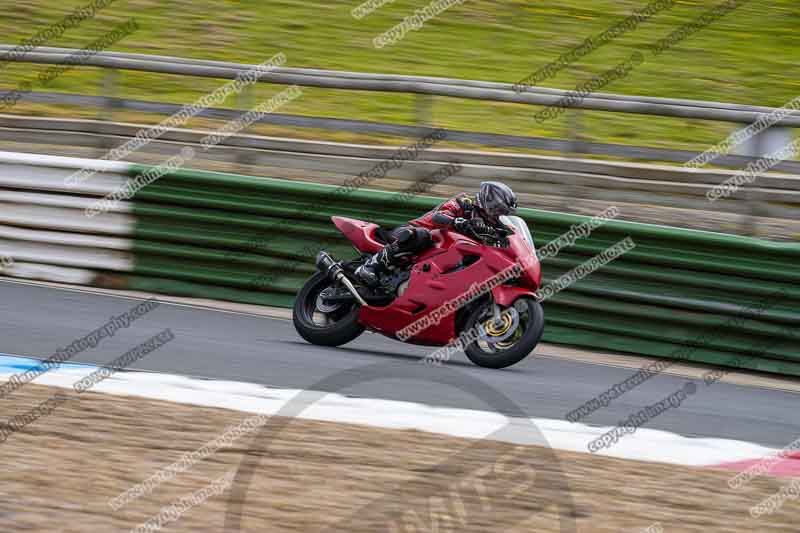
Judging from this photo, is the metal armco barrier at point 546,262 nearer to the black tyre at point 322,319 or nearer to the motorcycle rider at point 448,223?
the motorcycle rider at point 448,223

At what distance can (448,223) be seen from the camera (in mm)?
9320

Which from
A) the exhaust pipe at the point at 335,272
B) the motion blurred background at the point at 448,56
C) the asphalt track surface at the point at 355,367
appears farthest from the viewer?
the motion blurred background at the point at 448,56

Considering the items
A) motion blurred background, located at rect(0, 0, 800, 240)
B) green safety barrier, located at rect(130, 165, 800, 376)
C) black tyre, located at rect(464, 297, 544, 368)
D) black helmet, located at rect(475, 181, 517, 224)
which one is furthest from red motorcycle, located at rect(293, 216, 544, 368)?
motion blurred background, located at rect(0, 0, 800, 240)

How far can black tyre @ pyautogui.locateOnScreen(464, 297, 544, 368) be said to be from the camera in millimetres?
9078

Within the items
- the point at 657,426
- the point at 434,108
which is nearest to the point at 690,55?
the point at 434,108

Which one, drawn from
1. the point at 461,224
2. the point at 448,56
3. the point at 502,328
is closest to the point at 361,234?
the point at 461,224

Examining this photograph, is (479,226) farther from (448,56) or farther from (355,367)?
(448,56)

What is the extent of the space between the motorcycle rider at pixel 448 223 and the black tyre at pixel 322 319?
288mm

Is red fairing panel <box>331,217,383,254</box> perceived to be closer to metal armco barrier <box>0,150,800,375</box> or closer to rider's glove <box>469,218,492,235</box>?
rider's glove <box>469,218,492,235</box>

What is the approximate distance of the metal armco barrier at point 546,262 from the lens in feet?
34.3

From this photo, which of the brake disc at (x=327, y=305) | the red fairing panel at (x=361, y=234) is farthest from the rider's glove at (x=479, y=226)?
the brake disc at (x=327, y=305)

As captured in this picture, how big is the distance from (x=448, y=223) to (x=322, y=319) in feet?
4.24

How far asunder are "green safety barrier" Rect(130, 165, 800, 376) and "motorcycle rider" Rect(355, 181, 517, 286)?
59.2 inches

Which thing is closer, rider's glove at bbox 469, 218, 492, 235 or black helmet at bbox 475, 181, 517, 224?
black helmet at bbox 475, 181, 517, 224
